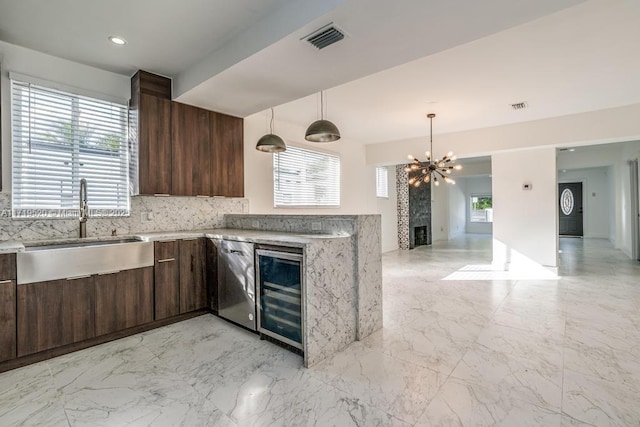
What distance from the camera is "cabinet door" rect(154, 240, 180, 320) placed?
3158 millimetres

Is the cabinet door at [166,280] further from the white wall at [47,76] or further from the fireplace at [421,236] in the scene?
the fireplace at [421,236]

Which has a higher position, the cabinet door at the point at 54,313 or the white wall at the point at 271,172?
the white wall at the point at 271,172

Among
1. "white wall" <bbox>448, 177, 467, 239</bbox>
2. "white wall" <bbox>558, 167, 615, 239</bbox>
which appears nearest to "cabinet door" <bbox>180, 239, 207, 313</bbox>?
"white wall" <bbox>448, 177, 467, 239</bbox>

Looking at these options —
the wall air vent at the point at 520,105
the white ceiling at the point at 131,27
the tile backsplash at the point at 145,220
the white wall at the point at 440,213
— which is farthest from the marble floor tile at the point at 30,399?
the white wall at the point at 440,213

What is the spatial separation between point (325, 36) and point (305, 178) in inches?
147

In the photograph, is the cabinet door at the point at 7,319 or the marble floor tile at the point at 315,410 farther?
the cabinet door at the point at 7,319

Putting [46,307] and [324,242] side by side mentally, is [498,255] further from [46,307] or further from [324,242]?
[46,307]

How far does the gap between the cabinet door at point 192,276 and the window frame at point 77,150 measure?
92 cm

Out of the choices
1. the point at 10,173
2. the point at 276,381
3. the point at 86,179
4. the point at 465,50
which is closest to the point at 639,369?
the point at 276,381

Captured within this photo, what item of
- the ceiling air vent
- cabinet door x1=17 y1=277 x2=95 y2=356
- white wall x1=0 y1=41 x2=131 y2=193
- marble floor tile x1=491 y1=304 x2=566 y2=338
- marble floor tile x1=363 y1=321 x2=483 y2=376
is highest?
white wall x1=0 y1=41 x2=131 y2=193

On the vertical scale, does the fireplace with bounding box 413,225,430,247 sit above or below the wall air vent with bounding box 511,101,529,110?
Result: below

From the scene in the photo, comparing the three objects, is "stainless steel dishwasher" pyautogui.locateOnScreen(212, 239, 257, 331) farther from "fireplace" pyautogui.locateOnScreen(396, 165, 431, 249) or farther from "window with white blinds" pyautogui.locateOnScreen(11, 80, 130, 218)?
"fireplace" pyautogui.locateOnScreen(396, 165, 431, 249)

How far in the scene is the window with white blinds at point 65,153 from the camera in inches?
117

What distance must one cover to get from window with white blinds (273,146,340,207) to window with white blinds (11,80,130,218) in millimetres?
2400
